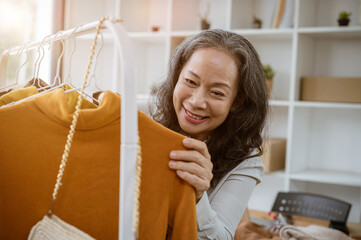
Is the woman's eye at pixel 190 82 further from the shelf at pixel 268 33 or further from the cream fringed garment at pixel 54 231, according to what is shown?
the shelf at pixel 268 33

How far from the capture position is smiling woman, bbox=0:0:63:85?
279 cm

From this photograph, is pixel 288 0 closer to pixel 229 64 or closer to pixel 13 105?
pixel 229 64

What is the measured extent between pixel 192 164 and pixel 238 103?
2.00ft

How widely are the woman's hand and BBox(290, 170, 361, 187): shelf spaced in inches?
72.4

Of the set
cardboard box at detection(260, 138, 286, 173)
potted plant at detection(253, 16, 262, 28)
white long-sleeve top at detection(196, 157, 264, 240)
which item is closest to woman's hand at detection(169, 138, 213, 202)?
white long-sleeve top at detection(196, 157, 264, 240)

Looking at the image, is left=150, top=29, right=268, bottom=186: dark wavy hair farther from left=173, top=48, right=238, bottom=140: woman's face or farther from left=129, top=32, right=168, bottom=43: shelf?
left=129, top=32, right=168, bottom=43: shelf

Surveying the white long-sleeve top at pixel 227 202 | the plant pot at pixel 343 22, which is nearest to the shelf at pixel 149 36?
the plant pot at pixel 343 22

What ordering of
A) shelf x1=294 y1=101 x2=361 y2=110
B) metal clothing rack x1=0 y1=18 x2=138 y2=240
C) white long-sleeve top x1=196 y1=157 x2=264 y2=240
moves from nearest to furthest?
metal clothing rack x1=0 y1=18 x2=138 y2=240, white long-sleeve top x1=196 y1=157 x2=264 y2=240, shelf x1=294 y1=101 x2=361 y2=110

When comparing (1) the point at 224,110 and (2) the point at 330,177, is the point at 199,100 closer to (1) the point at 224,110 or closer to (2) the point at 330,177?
(1) the point at 224,110

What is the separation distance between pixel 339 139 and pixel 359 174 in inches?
10.8

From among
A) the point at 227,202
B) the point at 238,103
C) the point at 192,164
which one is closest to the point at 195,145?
the point at 192,164

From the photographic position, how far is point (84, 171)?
827mm

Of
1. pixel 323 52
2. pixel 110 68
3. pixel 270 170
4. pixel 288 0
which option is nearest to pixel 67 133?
pixel 270 170

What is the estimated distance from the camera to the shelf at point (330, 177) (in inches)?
96.8
